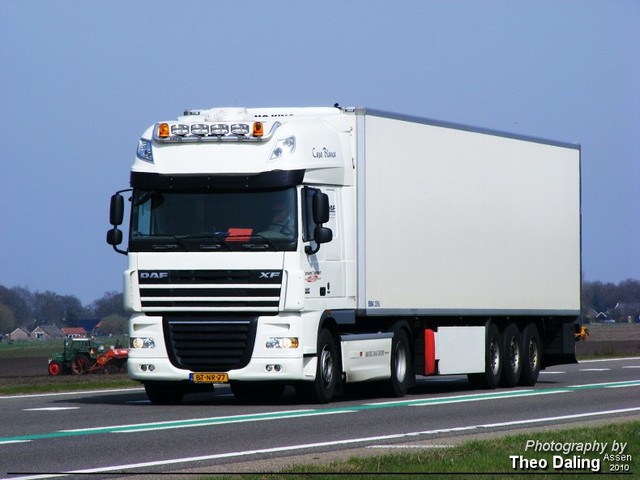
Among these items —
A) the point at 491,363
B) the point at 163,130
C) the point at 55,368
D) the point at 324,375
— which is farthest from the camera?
the point at 55,368

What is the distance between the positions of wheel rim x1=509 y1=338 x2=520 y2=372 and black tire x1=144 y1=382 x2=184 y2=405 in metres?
7.51

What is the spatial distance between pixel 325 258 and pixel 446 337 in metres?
4.39

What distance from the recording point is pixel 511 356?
26688 mm

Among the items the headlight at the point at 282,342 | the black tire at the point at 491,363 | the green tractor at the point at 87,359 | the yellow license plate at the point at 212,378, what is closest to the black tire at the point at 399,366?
the black tire at the point at 491,363

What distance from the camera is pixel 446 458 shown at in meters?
12.6

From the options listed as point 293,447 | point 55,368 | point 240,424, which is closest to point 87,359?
point 55,368

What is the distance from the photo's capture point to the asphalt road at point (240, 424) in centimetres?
1299

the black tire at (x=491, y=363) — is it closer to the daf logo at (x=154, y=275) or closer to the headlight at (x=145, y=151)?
the daf logo at (x=154, y=275)

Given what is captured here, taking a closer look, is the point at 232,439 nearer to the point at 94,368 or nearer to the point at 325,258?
the point at 325,258

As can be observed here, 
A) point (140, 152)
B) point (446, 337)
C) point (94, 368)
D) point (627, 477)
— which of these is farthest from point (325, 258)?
point (94, 368)

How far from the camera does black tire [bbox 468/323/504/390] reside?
25.6m

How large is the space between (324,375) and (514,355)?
7.28 m

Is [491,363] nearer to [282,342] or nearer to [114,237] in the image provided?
[282,342]

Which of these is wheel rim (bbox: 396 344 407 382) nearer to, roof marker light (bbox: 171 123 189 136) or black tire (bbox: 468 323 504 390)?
black tire (bbox: 468 323 504 390)
